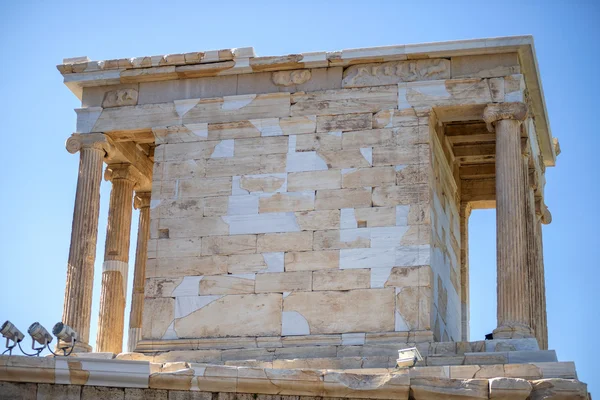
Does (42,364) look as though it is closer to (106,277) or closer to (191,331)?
(191,331)

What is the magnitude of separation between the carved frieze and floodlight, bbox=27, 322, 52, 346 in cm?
965

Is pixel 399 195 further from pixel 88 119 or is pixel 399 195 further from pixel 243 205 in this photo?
pixel 88 119

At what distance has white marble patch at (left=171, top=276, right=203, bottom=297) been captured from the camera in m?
32.7

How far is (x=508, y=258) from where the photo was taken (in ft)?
104

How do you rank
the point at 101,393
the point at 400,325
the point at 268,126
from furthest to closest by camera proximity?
the point at 268,126, the point at 400,325, the point at 101,393

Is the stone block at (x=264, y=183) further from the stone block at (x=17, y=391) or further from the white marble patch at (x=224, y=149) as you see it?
the stone block at (x=17, y=391)

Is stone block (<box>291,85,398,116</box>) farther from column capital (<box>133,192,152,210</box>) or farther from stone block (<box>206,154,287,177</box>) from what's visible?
column capital (<box>133,192,152,210</box>)

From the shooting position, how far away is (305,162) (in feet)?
108

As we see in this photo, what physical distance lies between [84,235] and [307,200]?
4.84m

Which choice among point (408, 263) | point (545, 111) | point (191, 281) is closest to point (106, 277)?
point (191, 281)

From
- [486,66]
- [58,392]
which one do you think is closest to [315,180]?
[486,66]

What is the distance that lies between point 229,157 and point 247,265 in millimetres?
2464

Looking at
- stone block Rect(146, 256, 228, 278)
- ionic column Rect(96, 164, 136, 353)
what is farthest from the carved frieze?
ionic column Rect(96, 164, 136, 353)

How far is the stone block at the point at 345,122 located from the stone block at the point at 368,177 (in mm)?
969
